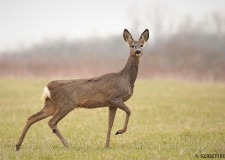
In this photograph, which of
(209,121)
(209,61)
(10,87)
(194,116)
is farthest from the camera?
(209,61)

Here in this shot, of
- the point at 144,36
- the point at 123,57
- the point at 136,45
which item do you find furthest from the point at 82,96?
the point at 123,57

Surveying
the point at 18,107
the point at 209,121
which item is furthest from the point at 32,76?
the point at 209,121

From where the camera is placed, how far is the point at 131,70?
10.3m

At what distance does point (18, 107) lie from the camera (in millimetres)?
18016

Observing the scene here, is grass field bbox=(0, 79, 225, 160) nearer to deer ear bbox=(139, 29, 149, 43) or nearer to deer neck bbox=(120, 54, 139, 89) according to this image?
deer neck bbox=(120, 54, 139, 89)

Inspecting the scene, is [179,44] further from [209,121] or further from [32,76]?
[209,121]

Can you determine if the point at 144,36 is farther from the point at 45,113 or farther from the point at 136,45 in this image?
the point at 45,113

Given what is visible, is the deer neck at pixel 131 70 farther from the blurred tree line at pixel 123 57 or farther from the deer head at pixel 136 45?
the blurred tree line at pixel 123 57

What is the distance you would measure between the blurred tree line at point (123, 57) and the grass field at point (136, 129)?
8552 mm

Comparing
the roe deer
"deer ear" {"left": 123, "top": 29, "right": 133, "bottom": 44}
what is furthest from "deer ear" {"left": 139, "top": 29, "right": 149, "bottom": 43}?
the roe deer

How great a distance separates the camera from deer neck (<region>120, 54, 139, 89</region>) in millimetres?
10172

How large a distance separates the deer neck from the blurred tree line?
20.5 meters

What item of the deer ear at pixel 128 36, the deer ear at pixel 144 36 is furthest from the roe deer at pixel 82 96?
the deer ear at pixel 144 36

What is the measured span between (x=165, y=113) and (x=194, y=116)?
99cm
